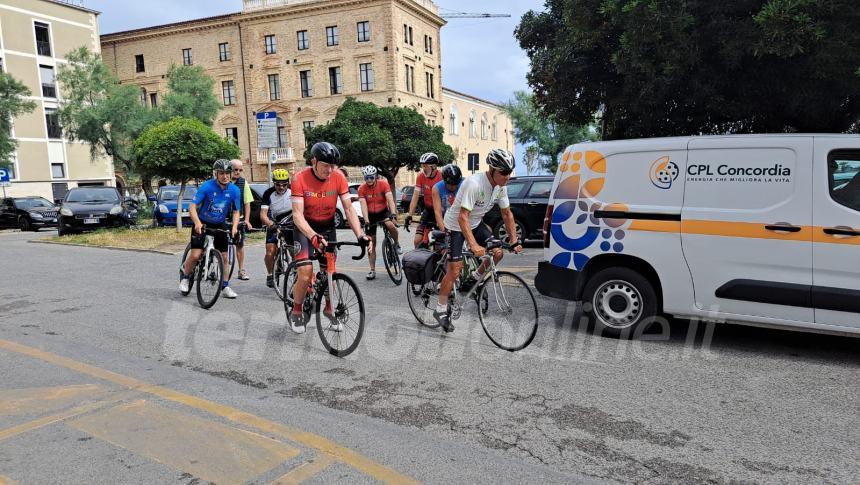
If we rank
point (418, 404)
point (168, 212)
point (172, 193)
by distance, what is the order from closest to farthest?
point (418, 404) < point (168, 212) < point (172, 193)

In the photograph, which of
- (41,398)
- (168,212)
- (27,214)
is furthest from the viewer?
(27,214)

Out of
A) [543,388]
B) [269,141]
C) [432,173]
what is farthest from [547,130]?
[543,388]

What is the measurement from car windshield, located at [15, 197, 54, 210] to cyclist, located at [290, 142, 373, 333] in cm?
2400

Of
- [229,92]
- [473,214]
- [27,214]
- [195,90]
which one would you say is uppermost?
[229,92]

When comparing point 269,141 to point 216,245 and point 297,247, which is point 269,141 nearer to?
point 216,245

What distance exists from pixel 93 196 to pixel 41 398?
56.0ft

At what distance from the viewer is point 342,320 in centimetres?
557

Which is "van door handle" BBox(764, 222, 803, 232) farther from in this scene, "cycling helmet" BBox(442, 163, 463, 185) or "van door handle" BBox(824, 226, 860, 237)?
"cycling helmet" BBox(442, 163, 463, 185)

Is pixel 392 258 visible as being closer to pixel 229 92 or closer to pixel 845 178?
pixel 845 178

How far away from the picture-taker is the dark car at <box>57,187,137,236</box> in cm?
1811

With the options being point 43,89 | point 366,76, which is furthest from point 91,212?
point 43,89

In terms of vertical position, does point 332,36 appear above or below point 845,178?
above

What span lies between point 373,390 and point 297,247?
180 cm

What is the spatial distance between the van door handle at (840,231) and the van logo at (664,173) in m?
1.25
